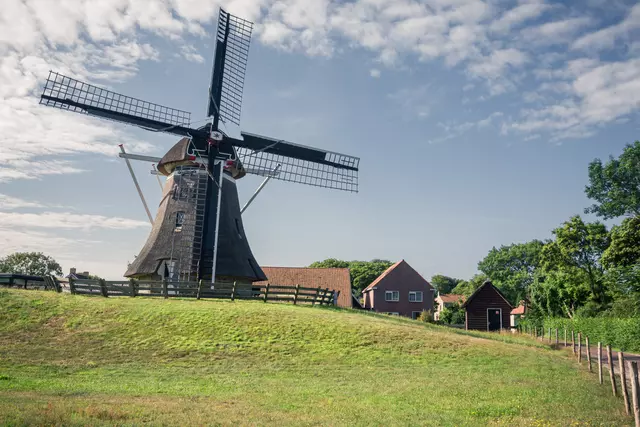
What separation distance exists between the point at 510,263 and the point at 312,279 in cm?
4640

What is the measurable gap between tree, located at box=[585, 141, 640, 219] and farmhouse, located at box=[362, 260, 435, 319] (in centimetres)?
2076

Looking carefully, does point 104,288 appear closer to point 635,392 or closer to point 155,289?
point 155,289

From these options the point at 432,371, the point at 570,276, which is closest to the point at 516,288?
the point at 570,276

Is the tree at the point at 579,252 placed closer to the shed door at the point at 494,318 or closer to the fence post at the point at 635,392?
the shed door at the point at 494,318

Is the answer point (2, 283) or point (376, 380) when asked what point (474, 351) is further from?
point (2, 283)

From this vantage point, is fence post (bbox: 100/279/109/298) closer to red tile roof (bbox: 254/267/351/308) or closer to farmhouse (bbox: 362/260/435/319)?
red tile roof (bbox: 254/267/351/308)

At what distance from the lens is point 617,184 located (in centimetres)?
4666

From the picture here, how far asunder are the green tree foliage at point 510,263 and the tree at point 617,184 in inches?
1461

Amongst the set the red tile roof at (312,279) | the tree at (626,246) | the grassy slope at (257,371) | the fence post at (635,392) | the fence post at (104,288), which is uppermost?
the tree at (626,246)

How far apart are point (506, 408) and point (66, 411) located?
8654 mm

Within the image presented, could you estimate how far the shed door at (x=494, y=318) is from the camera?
50.5m

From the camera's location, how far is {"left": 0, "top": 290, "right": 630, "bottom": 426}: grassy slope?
33.4 ft

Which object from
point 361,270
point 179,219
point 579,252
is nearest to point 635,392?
point 179,219

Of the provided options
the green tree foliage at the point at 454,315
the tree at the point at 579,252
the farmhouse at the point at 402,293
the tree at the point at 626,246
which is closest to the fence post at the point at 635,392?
the tree at the point at 626,246
